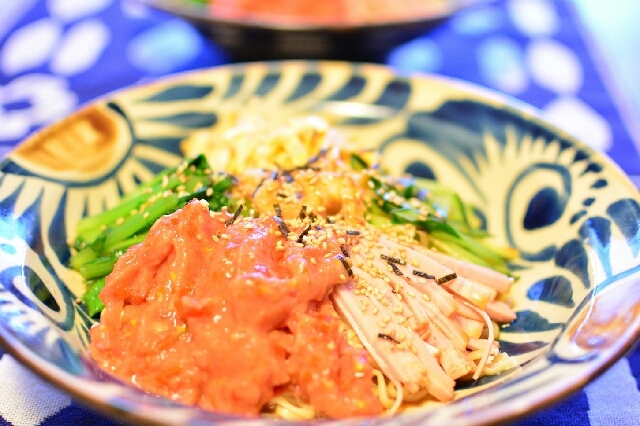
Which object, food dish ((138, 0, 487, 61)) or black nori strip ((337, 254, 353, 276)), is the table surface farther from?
black nori strip ((337, 254, 353, 276))

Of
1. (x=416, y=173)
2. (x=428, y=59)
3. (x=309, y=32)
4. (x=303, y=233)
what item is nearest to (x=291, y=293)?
(x=303, y=233)

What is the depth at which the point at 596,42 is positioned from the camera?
5.39 meters

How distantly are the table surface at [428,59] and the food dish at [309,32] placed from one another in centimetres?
27

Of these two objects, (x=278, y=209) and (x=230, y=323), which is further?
(x=278, y=209)

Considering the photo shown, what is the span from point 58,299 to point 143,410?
3.25ft

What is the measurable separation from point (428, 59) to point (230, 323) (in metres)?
3.92

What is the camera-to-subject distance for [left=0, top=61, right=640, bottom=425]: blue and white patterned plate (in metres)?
1.82

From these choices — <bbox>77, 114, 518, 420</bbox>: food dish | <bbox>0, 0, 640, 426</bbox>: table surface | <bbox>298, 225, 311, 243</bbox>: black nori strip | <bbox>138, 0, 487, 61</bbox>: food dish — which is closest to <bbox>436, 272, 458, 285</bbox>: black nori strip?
<bbox>77, 114, 518, 420</bbox>: food dish

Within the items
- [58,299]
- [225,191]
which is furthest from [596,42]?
[58,299]

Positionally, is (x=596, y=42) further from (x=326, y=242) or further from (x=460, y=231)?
(x=326, y=242)

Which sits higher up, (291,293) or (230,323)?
(291,293)

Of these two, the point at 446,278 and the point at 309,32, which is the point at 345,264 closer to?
the point at 446,278

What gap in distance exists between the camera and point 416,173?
361 cm

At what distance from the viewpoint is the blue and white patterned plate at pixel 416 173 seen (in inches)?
71.8
